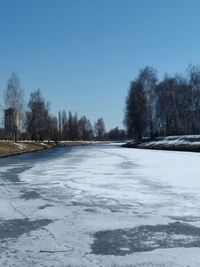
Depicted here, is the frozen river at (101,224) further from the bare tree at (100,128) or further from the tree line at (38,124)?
the bare tree at (100,128)

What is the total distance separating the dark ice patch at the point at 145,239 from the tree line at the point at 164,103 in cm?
6494

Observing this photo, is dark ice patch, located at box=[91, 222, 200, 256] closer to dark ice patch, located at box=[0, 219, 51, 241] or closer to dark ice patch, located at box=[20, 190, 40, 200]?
dark ice patch, located at box=[0, 219, 51, 241]

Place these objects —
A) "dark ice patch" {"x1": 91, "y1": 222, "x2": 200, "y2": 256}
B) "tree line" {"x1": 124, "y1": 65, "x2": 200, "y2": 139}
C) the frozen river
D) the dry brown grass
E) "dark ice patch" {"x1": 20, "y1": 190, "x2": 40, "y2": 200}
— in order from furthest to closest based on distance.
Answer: "tree line" {"x1": 124, "y1": 65, "x2": 200, "y2": 139} → the dry brown grass → "dark ice patch" {"x1": 20, "y1": 190, "x2": 40, "y2": 200} → "dark ice patch" {"x1": 91, "y1": 222, "x2": 200, "y2": 256} → the frozen river

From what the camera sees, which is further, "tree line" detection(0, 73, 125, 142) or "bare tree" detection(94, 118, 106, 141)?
"bare tree" detection(94, 118, 106, 141)

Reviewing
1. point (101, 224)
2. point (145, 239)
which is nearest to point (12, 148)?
point (101, 224)

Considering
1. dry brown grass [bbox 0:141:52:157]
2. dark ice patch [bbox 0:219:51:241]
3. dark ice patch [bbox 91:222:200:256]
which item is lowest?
dark ice patch [bbox 91:222:200:256]

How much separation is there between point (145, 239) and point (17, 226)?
7.76 ft

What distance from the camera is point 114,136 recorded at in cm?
18238

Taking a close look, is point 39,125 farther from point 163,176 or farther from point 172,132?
point 163,176

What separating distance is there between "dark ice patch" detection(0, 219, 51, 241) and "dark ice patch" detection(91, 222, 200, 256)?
1216mm

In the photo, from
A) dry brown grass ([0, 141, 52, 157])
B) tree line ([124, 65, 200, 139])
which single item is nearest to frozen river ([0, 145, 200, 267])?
dry brown grass ([0, 141, 52, 157])

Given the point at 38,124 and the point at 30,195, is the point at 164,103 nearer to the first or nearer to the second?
the point at 38,124

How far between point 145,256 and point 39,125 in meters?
89.4

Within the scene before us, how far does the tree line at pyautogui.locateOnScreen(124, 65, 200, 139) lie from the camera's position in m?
73.5
